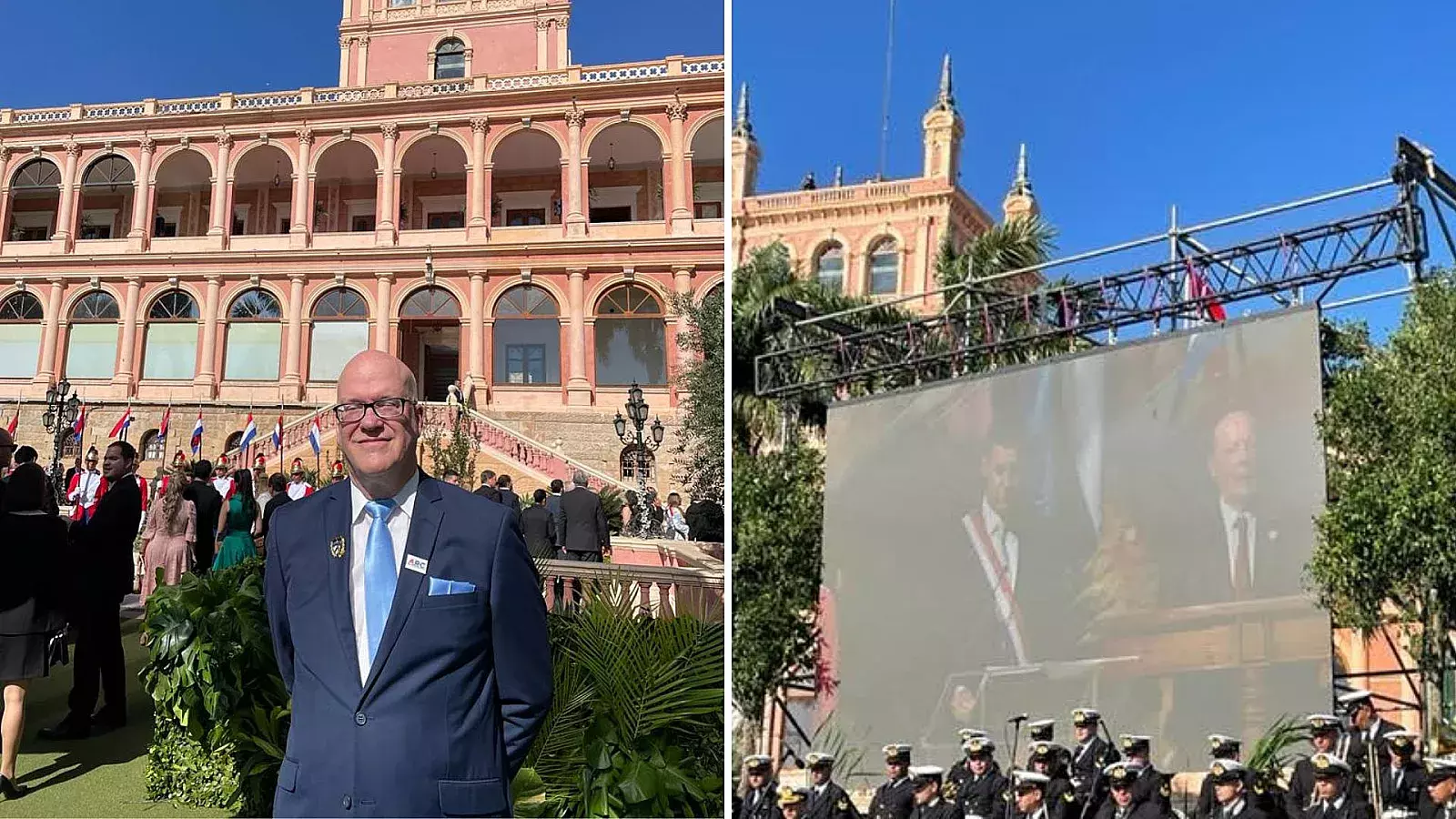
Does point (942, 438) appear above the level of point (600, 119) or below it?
below

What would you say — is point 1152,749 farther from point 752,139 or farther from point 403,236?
point 752,139

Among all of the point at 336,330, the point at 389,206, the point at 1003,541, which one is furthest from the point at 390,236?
the point at 1003,541

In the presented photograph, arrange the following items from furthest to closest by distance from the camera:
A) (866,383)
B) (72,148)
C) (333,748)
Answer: (866,383)
(72,148)
(333,748)

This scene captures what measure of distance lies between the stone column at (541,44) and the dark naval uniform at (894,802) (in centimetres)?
919

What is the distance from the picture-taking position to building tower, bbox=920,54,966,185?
1219 inches

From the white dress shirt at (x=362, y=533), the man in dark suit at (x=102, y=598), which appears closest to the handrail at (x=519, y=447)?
the man in dark suit at (x=102, y=598)

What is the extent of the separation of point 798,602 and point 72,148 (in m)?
10.6

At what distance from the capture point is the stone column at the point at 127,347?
1402cm

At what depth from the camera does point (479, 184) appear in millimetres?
15164

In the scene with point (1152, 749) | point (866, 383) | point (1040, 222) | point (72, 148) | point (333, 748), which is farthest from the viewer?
point (1040, 222)

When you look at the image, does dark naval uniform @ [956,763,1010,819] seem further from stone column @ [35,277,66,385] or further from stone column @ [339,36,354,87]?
stone column @ [35,277,66,385]

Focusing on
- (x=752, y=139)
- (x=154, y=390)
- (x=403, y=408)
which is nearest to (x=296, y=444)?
(x=154, y=390)

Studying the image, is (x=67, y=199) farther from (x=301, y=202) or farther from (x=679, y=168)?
(x=679, y=168)

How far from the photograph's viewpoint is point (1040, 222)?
16.7 metres
